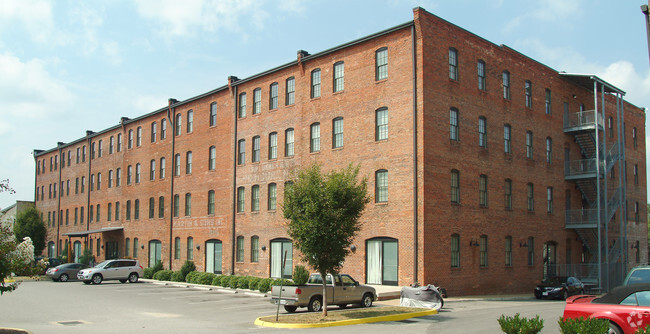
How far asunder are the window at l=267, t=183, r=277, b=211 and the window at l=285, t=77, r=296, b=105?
549cm

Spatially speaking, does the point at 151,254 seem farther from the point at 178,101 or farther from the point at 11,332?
the point at 11,332

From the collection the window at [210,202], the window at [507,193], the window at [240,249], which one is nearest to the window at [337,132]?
the window at [507,193]

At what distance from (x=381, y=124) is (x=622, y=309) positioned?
2012cm

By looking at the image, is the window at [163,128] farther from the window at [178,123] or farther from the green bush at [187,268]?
the green bush at [187,268]

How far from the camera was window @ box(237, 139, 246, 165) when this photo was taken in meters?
40.9

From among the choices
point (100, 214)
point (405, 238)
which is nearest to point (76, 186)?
point (100, 214)

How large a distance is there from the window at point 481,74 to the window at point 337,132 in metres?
8.18

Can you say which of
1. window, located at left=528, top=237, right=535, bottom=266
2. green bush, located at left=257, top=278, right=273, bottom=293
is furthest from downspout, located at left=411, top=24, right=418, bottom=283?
window, located at left=528, top=237, right=535, bottom=266

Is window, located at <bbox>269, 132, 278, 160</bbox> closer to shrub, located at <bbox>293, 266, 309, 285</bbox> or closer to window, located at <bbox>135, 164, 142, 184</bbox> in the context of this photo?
shrub, located at <bbox>293, 266, 309, 285</bbox>

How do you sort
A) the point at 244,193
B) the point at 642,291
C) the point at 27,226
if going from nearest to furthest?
the point at 642,291, the point at 244,193, the point at 27,226

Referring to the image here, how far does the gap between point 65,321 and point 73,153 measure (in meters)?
53.0

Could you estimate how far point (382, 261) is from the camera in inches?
1190

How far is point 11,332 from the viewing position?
1511 cm

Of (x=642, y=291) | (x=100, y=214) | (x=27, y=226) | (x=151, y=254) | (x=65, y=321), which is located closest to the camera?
(x=642, y=291)
